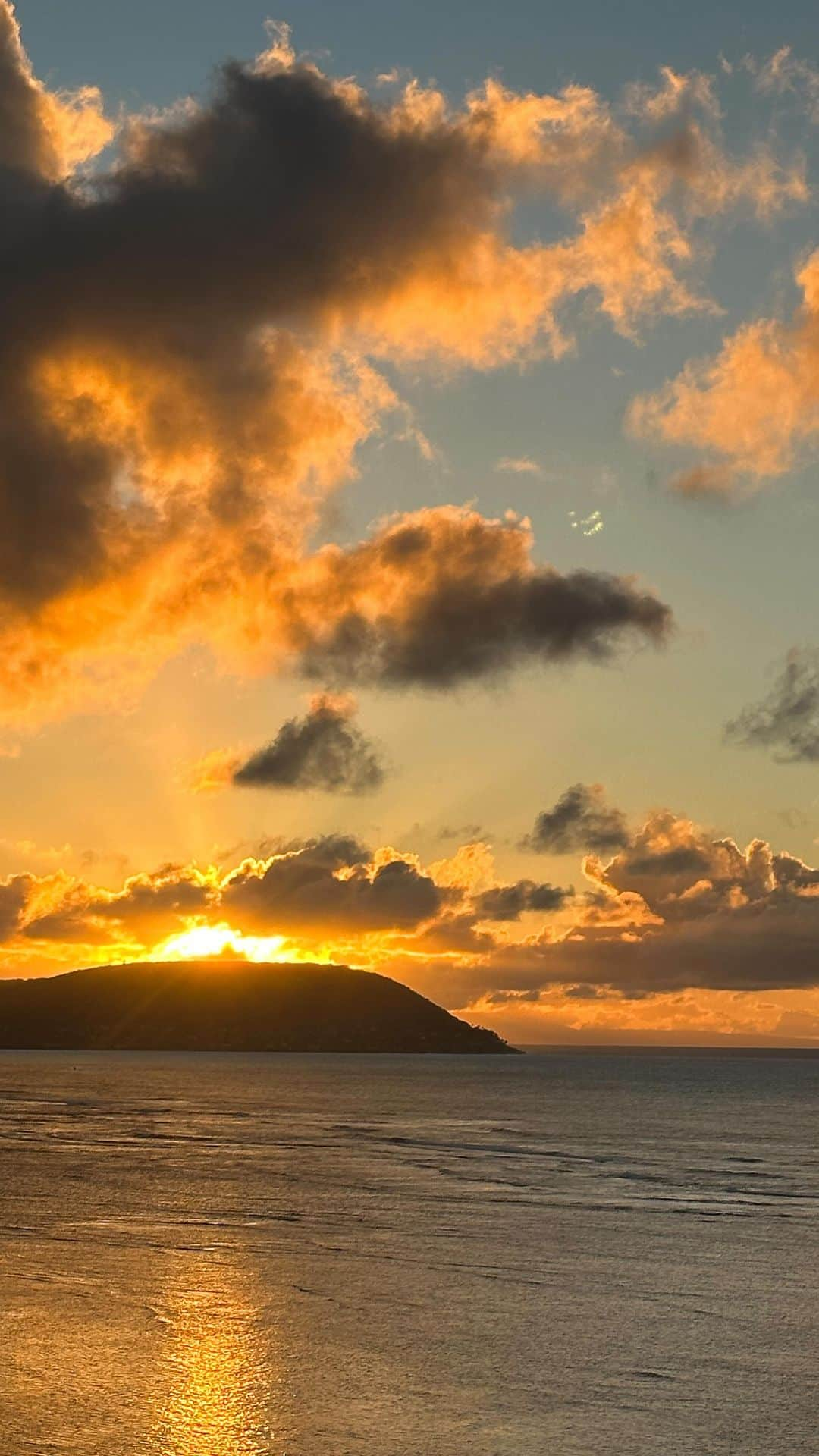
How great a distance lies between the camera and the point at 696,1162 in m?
84.8

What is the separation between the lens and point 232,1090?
19288 centimetres

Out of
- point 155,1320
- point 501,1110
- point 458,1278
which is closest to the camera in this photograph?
point 155,1320

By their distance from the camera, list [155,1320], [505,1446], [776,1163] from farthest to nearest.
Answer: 1. [776,1163]
2. [155,1320]
3. [505,1446]

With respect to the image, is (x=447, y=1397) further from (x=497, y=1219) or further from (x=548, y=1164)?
(x=548, y=1164)

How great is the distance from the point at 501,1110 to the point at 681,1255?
113219 millimetres

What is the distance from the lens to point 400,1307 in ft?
111

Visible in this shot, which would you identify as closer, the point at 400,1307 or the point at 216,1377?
the point at 216,1377

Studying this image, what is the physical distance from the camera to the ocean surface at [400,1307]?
74.3ft

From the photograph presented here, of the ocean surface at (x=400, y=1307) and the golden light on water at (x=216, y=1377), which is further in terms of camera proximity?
the ocean surface at (x=400, y=1307)

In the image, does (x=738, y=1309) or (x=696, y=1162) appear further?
(x=696, y=1162)

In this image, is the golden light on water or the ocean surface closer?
the golden light on water

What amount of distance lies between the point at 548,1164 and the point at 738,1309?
45779 mm

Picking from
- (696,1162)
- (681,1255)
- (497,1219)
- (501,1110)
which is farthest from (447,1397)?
(501,1110)

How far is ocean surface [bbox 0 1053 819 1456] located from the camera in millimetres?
22641
